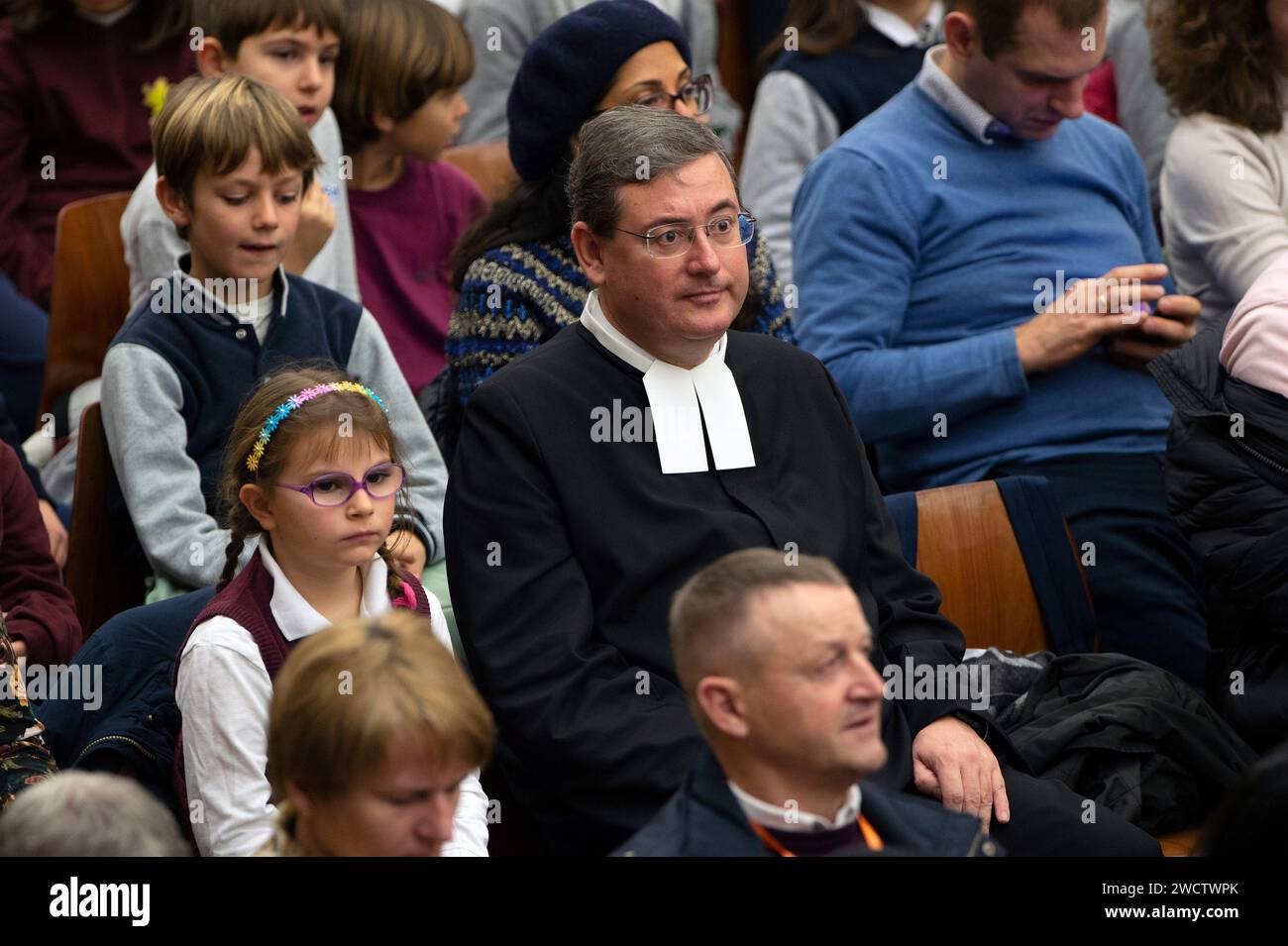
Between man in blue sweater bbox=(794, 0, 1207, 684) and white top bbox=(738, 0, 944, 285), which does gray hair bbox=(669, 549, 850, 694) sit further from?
white top bbox=(738, 0, 944, 285)

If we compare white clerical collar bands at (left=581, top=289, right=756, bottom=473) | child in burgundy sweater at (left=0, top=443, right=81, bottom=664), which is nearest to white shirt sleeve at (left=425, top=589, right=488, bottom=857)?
white clerical collar bands at (left=581, top=289, right=756, bottom=473)

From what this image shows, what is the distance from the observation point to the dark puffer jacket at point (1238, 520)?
2.85m

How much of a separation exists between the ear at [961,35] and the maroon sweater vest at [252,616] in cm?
198

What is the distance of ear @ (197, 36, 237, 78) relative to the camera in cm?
396

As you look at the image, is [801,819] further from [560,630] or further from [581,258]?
[581,258]

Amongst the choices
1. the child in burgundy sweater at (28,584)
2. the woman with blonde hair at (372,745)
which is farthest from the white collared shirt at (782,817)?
the child in burgundy sweater at (28,584)

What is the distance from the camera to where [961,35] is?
3.64 metres

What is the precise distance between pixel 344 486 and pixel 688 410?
1.75 feet

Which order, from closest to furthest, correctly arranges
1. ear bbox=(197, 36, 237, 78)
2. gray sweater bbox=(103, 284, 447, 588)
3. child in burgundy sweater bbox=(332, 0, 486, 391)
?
1. gray sweater bbox=(103, 284, 447, 588)
2. ear bbox=(197, 36, 237, 78)
3. child in burgundy sweater bbox=(332, 0, 486, 391)

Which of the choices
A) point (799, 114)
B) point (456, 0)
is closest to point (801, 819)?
point (799, 114)

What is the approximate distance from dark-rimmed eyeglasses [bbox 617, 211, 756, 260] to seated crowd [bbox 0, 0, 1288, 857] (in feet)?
0.04

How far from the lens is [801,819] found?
77.7 inches
